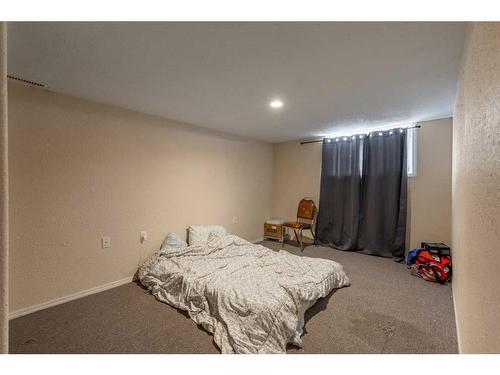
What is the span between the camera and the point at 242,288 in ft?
6.27

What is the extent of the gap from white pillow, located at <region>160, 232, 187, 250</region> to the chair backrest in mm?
2367

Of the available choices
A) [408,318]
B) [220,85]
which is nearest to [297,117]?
[220,85]

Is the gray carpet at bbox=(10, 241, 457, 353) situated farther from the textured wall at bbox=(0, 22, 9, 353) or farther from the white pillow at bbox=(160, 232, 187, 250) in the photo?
the textured wall at bbox=(0, 22, 9, 353)

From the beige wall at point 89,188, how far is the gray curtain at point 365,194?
7.16ft

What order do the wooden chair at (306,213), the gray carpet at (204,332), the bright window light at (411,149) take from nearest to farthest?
the gray carpet at (204,332) < the bright window light at (411,149) < the wooden chair at (306,213)

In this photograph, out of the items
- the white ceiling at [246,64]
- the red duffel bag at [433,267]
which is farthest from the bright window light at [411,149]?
the red duffel bag at [433,267]

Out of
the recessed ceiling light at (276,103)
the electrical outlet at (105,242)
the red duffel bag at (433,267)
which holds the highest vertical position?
the recessed ceiling light at (276,103)

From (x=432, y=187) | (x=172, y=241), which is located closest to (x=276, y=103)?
(x=172, y=241)

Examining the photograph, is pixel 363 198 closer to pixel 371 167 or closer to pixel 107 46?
pixel 371 167

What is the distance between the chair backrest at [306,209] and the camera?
14.3ft

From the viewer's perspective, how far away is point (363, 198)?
12.6ft

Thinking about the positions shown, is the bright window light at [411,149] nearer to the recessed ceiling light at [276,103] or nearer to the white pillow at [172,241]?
the recessed ceiling light at [276,103]

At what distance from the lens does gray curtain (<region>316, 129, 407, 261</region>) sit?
3.47 m

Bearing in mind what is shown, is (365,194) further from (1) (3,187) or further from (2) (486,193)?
(1) (3,187)
